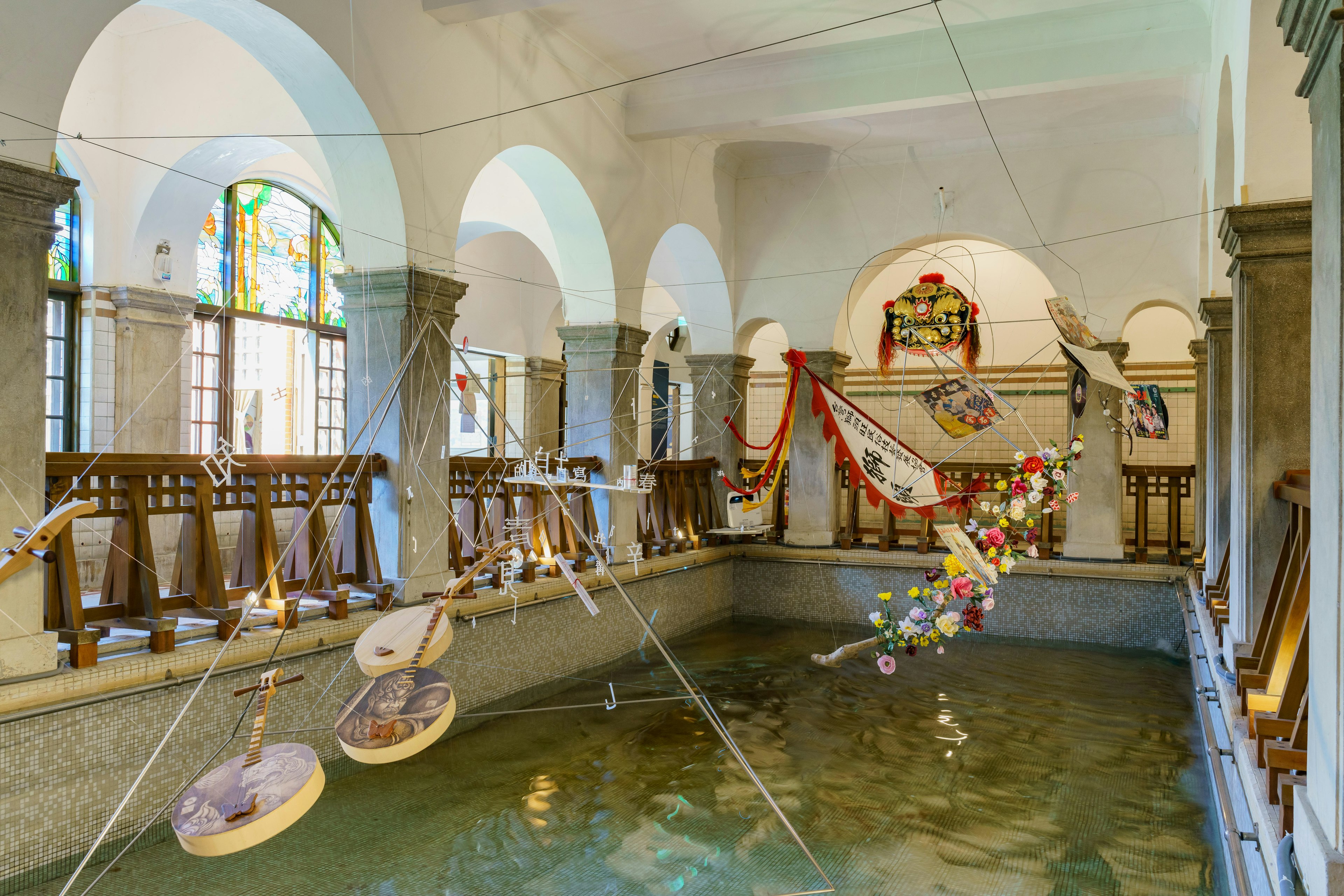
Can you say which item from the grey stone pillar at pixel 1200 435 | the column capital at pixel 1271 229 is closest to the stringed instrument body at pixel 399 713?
the column capital at pixel 1271 229

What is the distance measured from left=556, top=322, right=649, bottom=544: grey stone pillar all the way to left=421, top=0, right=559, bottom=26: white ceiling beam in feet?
8.47

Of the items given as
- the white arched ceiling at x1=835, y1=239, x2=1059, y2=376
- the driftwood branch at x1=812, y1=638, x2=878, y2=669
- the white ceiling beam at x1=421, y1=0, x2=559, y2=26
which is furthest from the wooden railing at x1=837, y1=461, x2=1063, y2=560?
the white ceiling beam at x1=421, y1=0, x2=559, y2=26

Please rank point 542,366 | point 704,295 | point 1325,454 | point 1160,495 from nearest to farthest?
point 1325,454, point 1160,495, point 704,295, point 542,366

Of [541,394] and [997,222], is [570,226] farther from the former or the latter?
[541,394]

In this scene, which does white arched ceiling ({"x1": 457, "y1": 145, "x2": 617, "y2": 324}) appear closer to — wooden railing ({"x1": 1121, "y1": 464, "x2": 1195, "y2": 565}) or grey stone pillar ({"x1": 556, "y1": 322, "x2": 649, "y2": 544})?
grey stone pillar ({"x1": 556, "y1": 322, "x2": 649, "y2": 544})

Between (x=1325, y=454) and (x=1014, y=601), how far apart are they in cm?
617

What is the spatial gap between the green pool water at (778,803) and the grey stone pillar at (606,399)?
5.30 ft

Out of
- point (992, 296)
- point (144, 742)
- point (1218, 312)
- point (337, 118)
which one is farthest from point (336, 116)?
point (992, 296)

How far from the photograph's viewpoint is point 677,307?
1255cm

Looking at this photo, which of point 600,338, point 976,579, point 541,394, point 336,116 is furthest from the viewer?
point 541,394

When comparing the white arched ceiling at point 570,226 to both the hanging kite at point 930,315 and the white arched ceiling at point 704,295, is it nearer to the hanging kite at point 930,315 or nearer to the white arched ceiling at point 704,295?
the white arched ceiling at point 704,295

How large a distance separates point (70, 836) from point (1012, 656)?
620cm

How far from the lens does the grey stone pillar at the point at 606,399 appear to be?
7262mm

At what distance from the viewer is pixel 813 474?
9031 millimetres
